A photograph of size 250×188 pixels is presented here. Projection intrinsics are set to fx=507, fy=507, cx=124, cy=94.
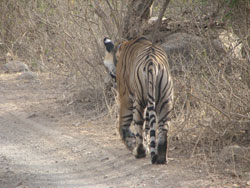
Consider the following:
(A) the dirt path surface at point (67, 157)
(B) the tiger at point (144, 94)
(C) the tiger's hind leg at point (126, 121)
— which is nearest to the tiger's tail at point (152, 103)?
(B) the tiger at point (144, 94)

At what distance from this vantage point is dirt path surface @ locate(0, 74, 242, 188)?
5.99 m

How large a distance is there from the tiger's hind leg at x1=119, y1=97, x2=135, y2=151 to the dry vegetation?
0.59 m

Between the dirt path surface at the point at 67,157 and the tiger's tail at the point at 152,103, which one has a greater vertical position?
the tiger's tail at the point at 152,103

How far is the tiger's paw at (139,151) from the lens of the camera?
21.9 feet

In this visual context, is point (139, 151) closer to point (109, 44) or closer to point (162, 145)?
point (162, 145)

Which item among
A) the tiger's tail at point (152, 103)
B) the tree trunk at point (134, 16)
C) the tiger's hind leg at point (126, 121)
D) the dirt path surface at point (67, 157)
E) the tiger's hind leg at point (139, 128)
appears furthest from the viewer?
the tree trunk at point (134, 16)

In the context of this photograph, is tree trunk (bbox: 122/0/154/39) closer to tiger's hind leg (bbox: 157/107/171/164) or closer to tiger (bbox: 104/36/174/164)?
tiger (bbox: 104/36/174/164)

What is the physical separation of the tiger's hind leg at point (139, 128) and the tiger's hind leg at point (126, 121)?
367 mm

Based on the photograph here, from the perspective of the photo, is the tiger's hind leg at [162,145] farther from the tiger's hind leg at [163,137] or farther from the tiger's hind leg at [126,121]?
the tiger's hind leg at [126,121]

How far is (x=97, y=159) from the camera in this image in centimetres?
701

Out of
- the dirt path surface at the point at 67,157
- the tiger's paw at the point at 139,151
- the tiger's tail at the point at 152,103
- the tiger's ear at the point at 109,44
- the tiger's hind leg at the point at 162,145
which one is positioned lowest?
the dirt path surface at the point at 67,157

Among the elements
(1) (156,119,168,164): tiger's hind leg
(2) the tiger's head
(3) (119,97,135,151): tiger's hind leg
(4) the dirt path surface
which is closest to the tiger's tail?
(1) (156,119,168,164): tiger's hind leg

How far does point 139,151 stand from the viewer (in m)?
6.70

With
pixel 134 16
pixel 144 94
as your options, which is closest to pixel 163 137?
Result: pixel 144 94
